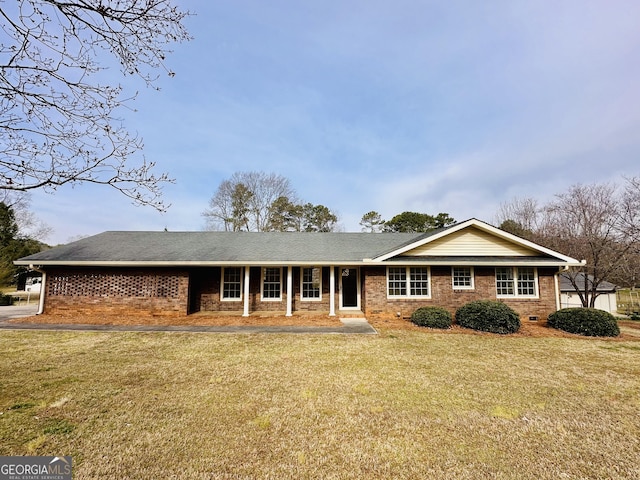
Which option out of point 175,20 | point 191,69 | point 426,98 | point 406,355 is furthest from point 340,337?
point 426,98

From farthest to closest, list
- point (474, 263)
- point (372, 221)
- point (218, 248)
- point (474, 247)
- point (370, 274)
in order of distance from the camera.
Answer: point (372, 221), point (218, 248), point (474, 247), point (370, 274), point (474, 263)

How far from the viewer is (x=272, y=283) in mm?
14086

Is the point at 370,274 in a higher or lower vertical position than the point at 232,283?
higher

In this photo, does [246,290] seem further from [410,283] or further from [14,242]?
[14,242]

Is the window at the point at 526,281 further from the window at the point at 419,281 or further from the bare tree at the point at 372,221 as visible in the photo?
the bare tree at the point at 372,221

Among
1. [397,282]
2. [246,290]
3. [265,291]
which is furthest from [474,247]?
[246,290]

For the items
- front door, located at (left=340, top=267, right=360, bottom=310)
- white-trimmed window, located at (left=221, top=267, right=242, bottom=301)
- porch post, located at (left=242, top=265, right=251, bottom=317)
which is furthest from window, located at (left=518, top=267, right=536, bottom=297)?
white-trimmed window, located at (left=221, top=267, right=242, bottom=301)

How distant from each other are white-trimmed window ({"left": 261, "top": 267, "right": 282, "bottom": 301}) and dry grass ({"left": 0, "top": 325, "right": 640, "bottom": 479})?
19.3 feet

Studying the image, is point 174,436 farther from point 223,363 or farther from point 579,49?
point 579,49

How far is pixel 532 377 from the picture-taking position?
20.2ft

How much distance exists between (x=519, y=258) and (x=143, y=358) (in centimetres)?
1426

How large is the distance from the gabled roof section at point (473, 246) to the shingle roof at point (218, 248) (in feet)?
7.09

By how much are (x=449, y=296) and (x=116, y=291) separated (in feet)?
47.6

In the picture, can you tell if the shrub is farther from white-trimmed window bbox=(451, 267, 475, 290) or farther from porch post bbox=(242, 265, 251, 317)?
porch post bbox=(242, 265, 251, 317)
